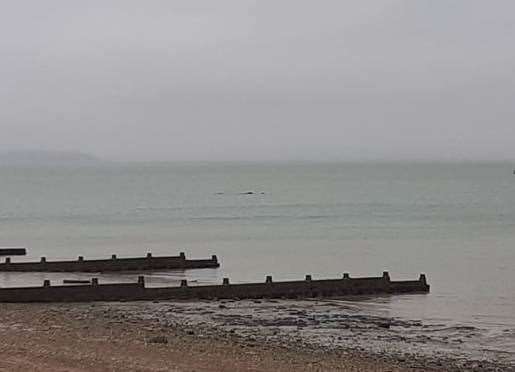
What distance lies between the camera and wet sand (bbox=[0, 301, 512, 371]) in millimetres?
15203

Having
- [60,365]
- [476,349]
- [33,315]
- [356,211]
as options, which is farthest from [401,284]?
[356,211]

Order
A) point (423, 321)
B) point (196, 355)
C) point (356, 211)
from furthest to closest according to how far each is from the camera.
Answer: point (356, 211) < point (423, 321) < point (196, 355)

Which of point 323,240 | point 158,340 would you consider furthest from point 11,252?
point 158,340

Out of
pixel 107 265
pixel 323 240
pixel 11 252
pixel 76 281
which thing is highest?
pixel 323 240

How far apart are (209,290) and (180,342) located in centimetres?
735

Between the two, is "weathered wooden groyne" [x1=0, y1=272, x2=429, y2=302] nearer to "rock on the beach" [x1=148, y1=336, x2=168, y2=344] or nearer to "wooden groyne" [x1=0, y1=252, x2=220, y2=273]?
"rock on the beach" [x1=148, y1=336, x2=168, y2=344]

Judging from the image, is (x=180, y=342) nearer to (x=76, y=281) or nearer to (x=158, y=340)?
(x=158, y=340)

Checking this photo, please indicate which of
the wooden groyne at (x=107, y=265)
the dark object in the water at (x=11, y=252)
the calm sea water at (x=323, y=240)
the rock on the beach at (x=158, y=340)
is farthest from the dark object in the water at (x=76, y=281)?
the rock on the beach at (x=158, y=340)

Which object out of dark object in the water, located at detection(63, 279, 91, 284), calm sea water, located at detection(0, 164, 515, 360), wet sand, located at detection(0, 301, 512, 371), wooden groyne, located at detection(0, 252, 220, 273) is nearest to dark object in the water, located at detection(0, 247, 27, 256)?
calm sea water, located at detection(0, 164, 515, 360)

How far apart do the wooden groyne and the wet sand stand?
909 cm

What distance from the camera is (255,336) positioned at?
1934cm

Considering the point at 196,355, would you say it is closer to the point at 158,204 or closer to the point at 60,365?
the point at 60,365

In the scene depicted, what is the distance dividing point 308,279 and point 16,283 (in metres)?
10.4

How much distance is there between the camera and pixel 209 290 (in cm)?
2509
